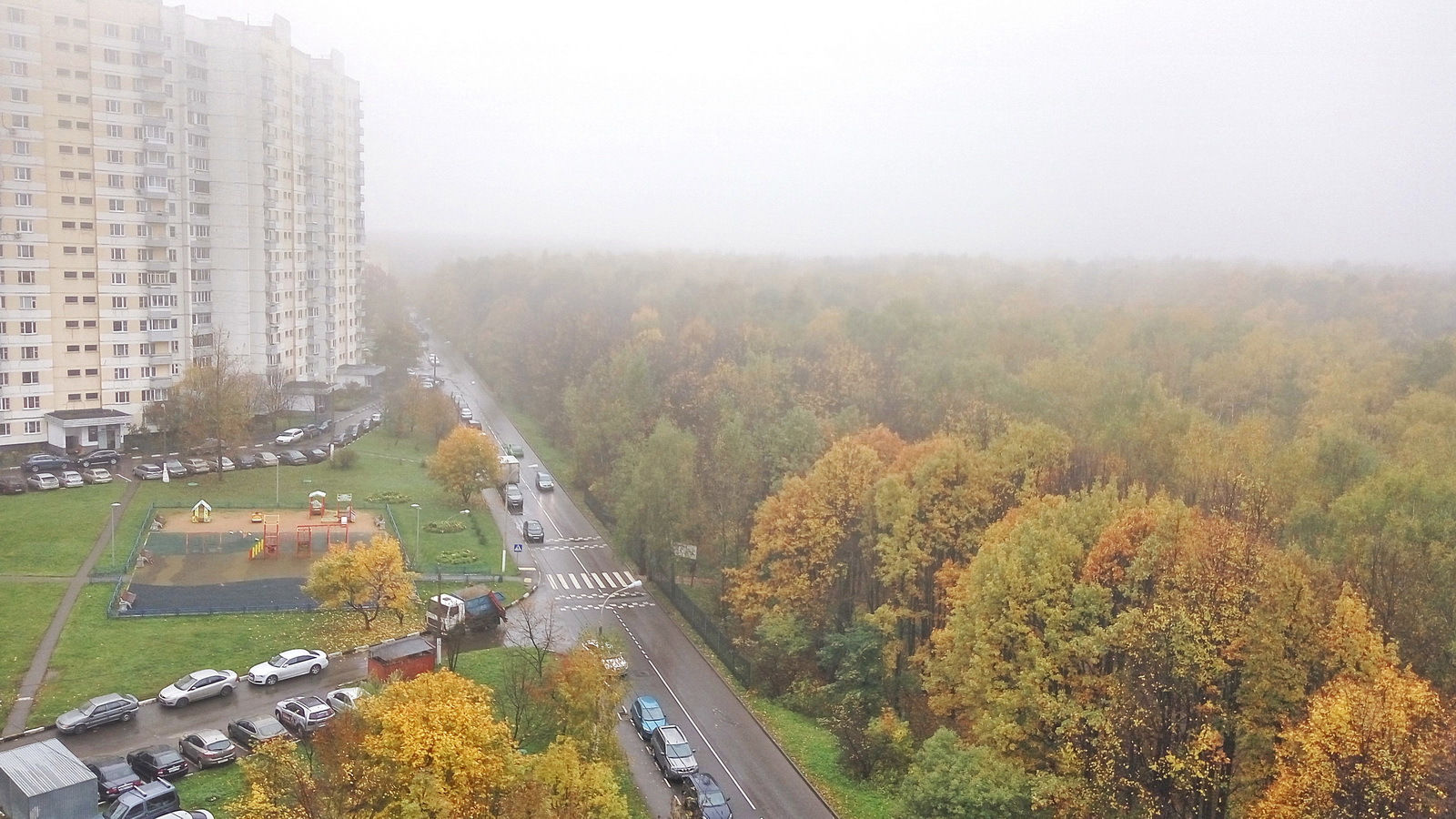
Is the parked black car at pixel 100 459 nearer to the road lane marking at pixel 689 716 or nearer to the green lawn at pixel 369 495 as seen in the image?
the green lawn at pixel 369 495

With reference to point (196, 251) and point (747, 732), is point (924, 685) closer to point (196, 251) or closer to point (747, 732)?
point (747, 732)

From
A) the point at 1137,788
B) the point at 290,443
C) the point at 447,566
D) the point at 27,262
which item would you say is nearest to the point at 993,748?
the point at 1137,788

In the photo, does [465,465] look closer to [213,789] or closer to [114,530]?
[114,530]

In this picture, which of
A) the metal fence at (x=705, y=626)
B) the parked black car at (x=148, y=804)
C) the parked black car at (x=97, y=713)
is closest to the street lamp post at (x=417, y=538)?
the metal fence at (x=705, y=626)

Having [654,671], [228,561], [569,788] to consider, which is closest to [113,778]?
[569,788]

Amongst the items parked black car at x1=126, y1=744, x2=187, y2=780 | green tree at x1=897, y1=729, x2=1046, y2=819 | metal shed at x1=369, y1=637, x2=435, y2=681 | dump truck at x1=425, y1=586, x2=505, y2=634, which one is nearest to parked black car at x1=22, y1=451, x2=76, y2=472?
dump truck at x1=425, y1=586, x2=505, y2=634
